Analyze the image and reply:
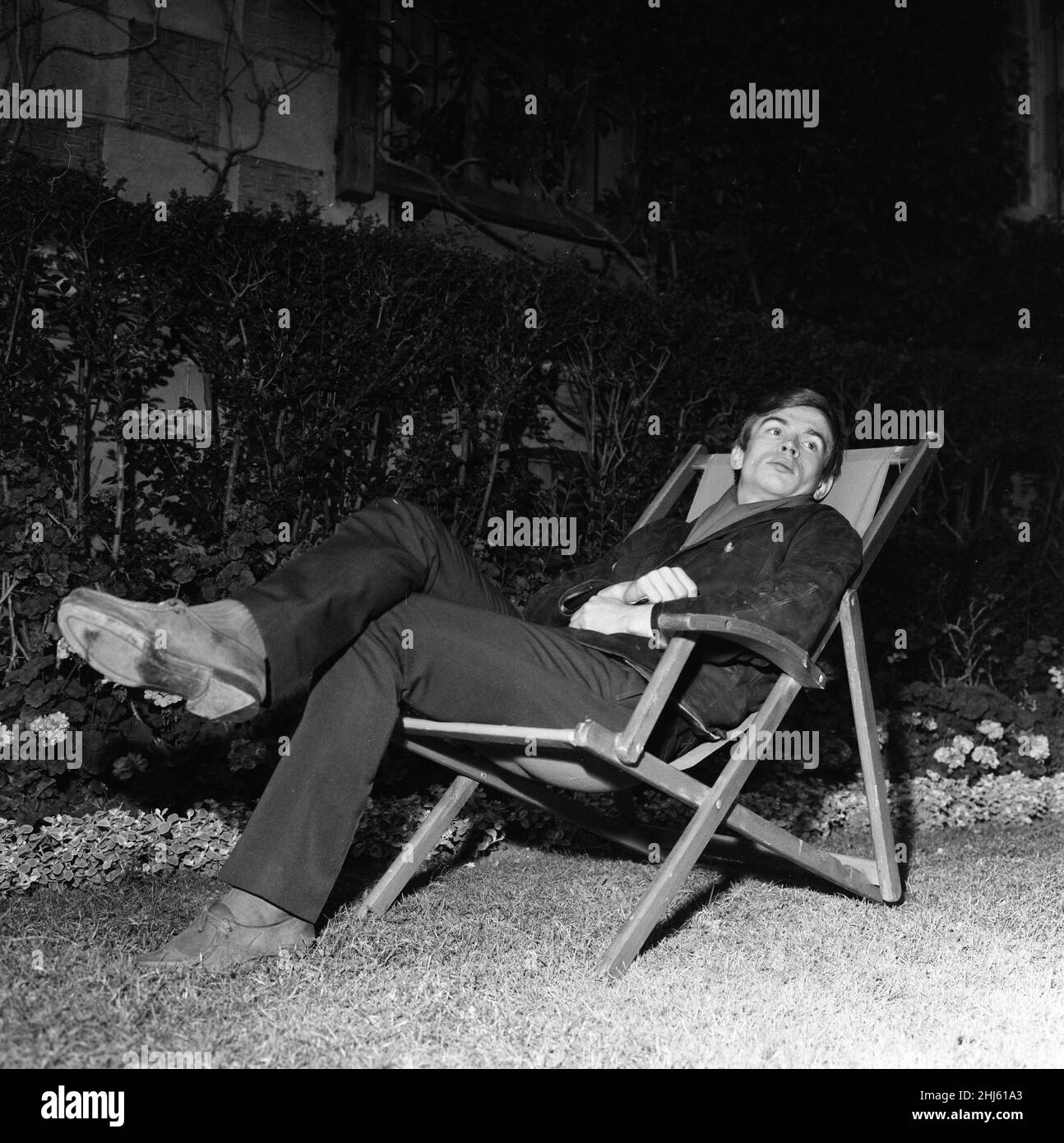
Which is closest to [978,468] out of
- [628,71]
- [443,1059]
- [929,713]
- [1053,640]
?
[1053,640]

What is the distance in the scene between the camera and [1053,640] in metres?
5.51

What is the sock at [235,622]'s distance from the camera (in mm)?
2223

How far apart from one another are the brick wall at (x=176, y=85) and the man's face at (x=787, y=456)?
10.3ft

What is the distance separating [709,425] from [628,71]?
8.55 ft

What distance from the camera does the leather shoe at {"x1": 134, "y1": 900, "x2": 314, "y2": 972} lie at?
7.74 feet

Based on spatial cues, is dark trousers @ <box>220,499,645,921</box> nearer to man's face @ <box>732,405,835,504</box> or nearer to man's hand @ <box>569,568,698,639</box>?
man's hand @ <box>569,568,698,639</box>

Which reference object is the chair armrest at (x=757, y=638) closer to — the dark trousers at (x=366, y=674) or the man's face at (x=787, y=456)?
the dark trousers at (x=366, y=674)

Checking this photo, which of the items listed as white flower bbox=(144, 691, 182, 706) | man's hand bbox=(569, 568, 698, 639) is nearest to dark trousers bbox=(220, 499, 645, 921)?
man's hand bbox=(569, 568, 698, 639)

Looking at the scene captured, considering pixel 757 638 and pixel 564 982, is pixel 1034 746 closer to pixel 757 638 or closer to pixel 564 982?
pixel 757 638

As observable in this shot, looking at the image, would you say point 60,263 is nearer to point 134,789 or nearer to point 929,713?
point 134,789

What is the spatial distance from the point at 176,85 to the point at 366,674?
3.77m

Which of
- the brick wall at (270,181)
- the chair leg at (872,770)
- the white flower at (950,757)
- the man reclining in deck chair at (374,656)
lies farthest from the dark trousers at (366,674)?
the brick wall at (270,181)

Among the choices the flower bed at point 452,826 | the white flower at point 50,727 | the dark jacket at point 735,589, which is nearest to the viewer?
Result: the dark jacket at point 735,589

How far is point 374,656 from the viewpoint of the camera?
2.48 meters
